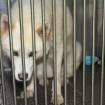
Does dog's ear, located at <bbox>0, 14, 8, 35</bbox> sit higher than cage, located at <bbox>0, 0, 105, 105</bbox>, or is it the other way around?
dog's ear, located at <bbox>0, 14, 8, 35</bbox>

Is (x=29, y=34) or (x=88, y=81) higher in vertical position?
(x=29, y=34)

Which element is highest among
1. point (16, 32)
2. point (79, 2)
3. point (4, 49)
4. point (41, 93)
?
point (79, 2)

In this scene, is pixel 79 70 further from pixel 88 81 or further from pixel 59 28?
pixel 59 28

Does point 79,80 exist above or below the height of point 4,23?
below

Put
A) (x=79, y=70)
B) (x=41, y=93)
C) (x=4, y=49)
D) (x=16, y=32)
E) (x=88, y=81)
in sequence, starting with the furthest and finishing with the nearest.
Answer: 1. (x=79, y=70)
2. (x=88, y=81)
3. (x=41, y=93)
4. (x=4, y=49)
5. (x=16, y=32)

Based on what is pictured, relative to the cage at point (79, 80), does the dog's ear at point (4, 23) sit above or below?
above

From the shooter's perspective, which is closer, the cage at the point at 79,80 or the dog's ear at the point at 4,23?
the cage at the point at 79,80

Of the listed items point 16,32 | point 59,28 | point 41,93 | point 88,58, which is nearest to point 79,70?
point 88,58

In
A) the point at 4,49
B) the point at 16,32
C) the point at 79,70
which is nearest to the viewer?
the point at 16,32

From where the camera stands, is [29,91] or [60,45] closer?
[60,45]

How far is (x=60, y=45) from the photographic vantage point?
1.63 meters

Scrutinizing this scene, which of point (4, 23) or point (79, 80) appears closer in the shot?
point (4, 23)

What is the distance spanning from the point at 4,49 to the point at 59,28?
0.35 meters

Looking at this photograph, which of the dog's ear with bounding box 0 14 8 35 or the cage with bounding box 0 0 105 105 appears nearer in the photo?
the cage with bounding box 0 0 105 105
